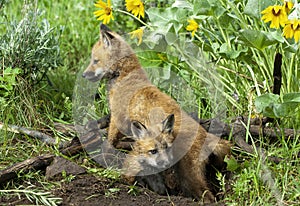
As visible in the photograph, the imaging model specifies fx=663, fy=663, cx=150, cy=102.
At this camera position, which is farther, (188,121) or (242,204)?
(188,121)

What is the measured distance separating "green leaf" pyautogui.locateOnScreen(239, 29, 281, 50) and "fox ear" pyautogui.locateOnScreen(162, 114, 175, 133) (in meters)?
0.61

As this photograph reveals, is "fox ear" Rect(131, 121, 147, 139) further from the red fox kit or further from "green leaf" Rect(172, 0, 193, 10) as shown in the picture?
"green leaf" Rect(172, 0, 193, 10)

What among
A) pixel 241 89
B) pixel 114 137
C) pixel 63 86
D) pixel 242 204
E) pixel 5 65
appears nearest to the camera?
pixel 242 204

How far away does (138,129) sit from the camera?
11.1 feet

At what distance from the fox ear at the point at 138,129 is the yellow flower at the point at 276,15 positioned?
2.78ft

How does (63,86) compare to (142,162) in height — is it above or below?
below

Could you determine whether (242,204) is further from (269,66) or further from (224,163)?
(269,66)

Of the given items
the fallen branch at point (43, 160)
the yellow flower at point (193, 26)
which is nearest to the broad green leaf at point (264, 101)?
the yellow flower at point (193, 26)

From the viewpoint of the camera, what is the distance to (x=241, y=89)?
4250 millimetres

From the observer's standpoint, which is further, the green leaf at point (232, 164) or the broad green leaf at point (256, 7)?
the broad green leaf at point (256, 7)

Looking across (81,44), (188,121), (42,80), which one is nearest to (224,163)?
(188,121)

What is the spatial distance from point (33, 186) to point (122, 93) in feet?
2.45

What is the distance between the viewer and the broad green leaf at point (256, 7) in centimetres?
367

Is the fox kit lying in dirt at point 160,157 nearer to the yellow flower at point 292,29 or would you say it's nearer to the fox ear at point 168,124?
the fox ear at point 168,124
